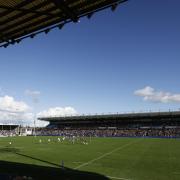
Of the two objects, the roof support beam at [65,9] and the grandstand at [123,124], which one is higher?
the roof support beam at [65,9]

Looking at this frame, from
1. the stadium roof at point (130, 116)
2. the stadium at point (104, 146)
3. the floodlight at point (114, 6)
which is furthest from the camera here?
the stadium roof at point (130, 116)

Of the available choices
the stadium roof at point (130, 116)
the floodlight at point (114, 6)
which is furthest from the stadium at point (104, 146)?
the floodlight at point (114, 6)

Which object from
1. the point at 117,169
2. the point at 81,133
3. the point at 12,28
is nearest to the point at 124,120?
the point at 81,133

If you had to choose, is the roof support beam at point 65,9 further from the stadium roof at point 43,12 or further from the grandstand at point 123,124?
the grandstand at point 123,124

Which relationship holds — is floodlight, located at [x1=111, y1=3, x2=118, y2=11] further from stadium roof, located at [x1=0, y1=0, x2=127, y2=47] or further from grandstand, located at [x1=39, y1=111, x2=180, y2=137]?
grandstand, located at [x1=39, y1=111, x2=180, y2=137]

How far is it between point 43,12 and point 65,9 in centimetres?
94

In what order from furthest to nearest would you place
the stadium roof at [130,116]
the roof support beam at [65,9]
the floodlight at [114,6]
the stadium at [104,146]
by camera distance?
the stadium roof at [130,116] < the stadium at [104,146] < the roof support beam at [65,9] < the floodlight at [114,6]

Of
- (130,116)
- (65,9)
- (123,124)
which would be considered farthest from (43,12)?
(123,124)

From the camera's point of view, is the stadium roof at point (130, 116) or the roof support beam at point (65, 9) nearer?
the roof support beam at point (65, 9)

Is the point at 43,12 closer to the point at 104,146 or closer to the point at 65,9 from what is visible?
the point at 65,9

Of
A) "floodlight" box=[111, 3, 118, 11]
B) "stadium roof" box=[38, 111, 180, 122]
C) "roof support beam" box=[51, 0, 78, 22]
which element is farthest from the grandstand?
"floodlight" box=[111, 3, 118, 11]

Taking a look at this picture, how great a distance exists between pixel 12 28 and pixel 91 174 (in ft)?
41.0

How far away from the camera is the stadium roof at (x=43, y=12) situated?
1081cm

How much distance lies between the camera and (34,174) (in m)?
20.6
